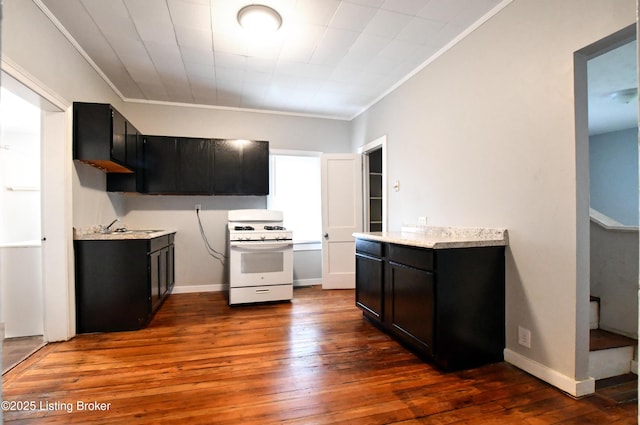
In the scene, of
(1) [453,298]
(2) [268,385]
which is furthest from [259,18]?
(2) [268,385]

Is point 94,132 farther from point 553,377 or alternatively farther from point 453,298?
point 553,377

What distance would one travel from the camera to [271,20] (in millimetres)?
2717

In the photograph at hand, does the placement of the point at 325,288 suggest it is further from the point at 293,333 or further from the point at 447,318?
the point at 447,318

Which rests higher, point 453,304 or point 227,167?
point 227,167

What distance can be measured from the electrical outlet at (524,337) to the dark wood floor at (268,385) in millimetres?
199

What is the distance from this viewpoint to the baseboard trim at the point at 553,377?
2115 mm

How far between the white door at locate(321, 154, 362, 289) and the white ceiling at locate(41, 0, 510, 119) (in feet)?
3.18

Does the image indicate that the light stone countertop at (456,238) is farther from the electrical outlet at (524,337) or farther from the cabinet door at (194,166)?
the cabinet door at (194,166)

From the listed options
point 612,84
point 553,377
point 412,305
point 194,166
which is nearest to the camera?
point 553,377

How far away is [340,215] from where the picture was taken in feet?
16.1

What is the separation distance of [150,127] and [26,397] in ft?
11.1

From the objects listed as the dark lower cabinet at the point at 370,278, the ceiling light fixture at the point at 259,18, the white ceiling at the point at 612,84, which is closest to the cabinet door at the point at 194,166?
the ceiling light fixture at the point at 259,18

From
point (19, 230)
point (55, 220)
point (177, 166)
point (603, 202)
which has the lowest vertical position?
point (19, 230)

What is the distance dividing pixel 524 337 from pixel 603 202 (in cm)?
352
